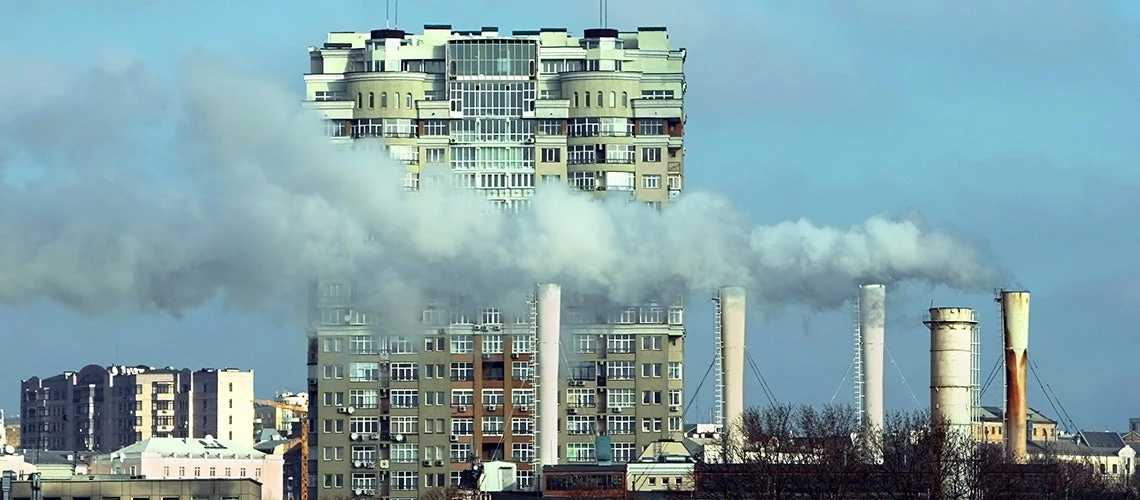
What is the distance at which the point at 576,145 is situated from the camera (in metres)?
139

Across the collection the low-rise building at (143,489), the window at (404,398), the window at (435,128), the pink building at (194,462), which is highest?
the window at (435,128)

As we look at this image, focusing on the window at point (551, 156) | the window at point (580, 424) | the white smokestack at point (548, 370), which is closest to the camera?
the white smokestack at point (548, 370)

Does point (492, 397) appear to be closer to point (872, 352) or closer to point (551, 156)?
point (551, 156)

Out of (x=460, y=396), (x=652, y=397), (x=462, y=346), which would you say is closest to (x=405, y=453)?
(x=460, y=396)

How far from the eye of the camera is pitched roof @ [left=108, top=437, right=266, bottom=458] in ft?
616

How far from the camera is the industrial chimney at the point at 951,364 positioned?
12262cm

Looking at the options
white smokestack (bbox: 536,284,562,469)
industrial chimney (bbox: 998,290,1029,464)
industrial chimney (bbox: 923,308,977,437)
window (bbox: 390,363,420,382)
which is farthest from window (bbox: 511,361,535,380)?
industrial chimney (bbox: 998,290,1029,464)

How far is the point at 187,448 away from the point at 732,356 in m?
72.3

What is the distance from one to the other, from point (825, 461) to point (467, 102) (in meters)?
37.8

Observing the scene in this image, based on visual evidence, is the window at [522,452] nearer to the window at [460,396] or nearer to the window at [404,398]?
the window at [460,396]

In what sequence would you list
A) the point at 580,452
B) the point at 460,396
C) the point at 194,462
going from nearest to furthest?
the point at 460,396
the point at 580,452
the point at 194,462

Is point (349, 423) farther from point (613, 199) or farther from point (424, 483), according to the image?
point (613, 199)

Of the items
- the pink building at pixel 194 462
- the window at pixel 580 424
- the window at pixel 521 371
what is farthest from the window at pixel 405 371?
the pink building at pixel 194 462

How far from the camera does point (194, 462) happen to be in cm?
18850
